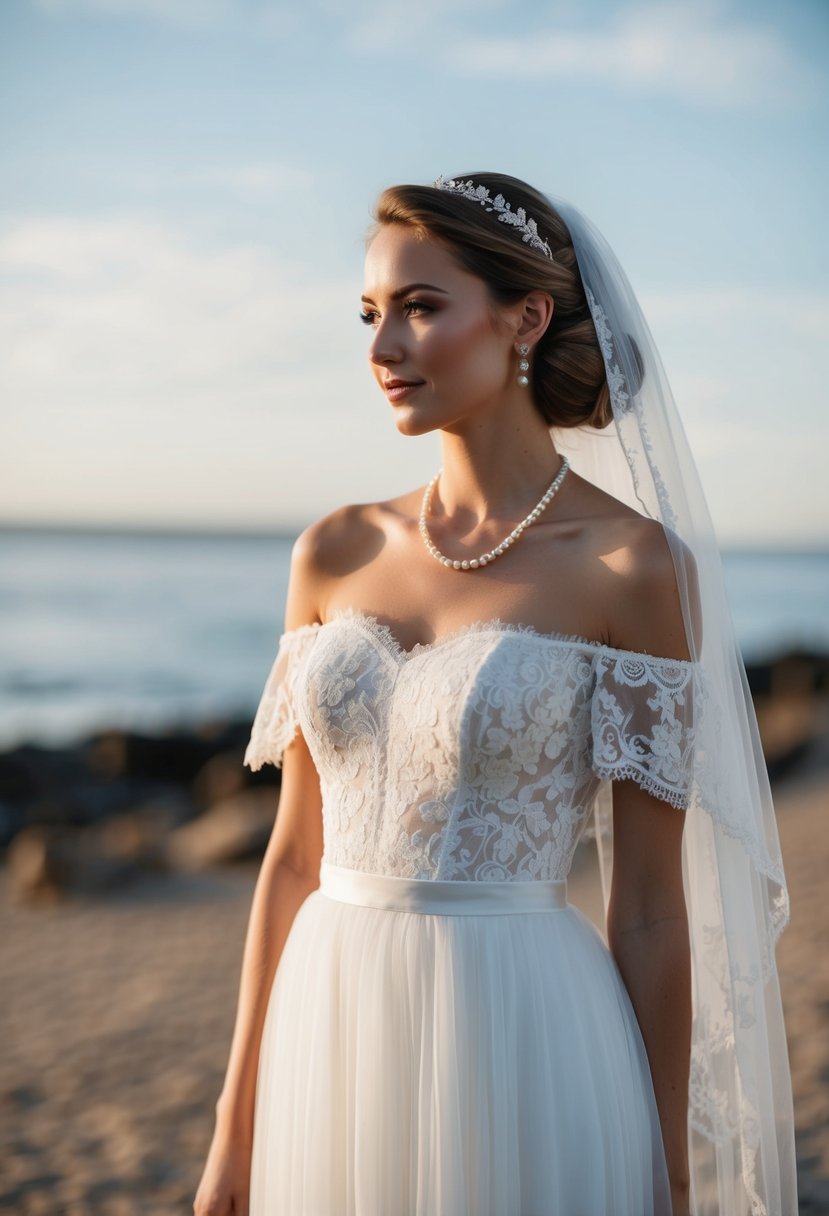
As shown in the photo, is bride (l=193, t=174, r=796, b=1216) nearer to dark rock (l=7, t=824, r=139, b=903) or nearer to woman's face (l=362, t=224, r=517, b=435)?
woman's face (l=362, t=224, r=517, b=435)

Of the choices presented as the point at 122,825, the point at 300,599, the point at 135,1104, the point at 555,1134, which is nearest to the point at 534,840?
the point at 555,1134

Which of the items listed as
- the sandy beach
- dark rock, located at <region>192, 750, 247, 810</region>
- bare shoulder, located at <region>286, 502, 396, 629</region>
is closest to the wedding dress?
bare shoulder, located at <region>286, 502, 396, 629</region>

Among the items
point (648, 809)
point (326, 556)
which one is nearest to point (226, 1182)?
point (648, 809)

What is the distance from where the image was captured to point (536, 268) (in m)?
2.28

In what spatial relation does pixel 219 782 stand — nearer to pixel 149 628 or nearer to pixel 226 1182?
pixel 226 1182

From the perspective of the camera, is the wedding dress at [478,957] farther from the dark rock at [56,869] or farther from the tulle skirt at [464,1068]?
the dark rock at [56,869]

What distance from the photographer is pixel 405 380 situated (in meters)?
2.17

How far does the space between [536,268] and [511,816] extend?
0.94 metres

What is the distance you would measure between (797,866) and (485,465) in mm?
7305

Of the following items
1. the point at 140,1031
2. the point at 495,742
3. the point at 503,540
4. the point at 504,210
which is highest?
the point at 504,210

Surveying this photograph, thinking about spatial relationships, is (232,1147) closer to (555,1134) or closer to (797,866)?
(555,1134)

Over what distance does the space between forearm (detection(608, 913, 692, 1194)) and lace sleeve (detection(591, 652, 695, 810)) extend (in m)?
0.21

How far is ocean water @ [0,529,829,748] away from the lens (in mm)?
22375

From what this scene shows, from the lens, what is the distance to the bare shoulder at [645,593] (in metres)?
2.07
